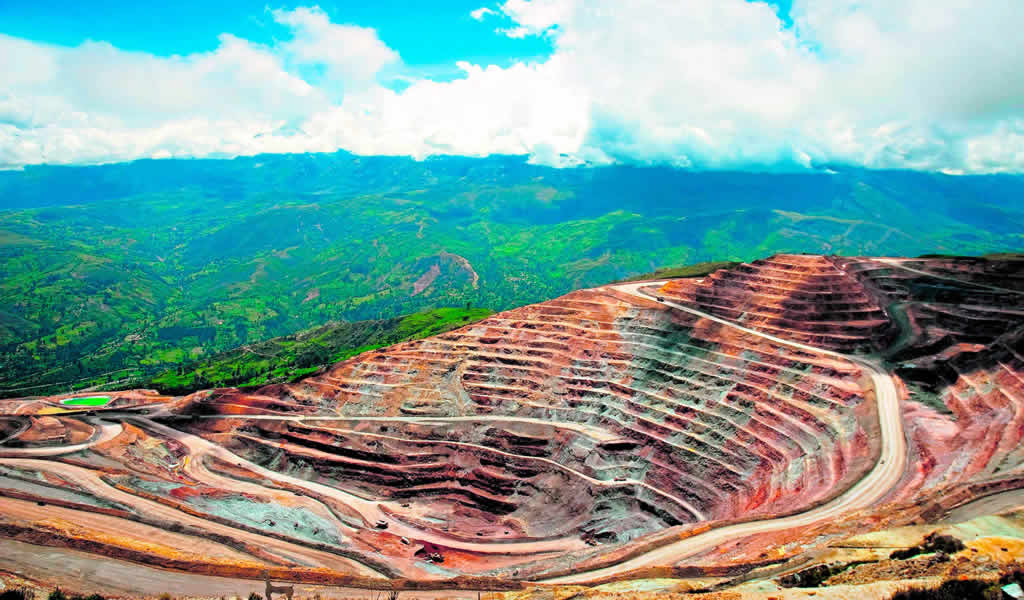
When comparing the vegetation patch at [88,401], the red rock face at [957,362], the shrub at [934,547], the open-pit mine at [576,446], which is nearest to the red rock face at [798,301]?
the open-pit mine at [576,446]

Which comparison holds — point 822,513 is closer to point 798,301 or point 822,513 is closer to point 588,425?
point 588,425

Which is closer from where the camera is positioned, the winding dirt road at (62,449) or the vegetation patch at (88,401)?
the winding dirt road at (62,449)

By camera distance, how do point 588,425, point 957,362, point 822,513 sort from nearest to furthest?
point 822,513 < point 957,362 < point 588,425

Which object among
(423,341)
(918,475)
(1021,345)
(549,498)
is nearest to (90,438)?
(423,341)

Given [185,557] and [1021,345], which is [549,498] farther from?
[1021,345]

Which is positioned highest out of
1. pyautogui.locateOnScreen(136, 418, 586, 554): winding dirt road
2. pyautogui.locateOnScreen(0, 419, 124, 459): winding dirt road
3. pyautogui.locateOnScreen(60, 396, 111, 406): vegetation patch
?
pyautogui.locateOnScreen(0, 419, 124, 459): winding dirt road

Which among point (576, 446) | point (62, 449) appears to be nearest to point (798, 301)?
point (576, 446)

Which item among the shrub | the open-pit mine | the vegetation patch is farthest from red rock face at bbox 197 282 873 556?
the vegetation patch

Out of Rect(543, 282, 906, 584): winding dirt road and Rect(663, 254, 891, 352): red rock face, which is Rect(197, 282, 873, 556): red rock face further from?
Rect(663, 254, 891, 352): red rock face

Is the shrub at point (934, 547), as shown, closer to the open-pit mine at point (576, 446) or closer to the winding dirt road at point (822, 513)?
the open-pit mine at point (576, 446)
